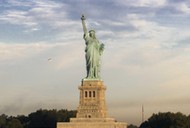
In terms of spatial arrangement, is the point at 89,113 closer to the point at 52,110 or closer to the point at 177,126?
the point at 177,126

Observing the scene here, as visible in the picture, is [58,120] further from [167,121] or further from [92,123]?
[92,123]

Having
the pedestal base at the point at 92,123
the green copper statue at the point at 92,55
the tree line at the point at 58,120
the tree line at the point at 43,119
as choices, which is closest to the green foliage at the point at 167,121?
the tree line at the point at 58,120

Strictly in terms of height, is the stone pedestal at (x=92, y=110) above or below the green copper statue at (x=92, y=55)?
below

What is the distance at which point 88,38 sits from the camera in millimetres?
72562

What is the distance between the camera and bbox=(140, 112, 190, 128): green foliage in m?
85.8

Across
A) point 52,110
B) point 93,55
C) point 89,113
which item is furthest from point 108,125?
point 52,110

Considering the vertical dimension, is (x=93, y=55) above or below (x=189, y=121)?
above

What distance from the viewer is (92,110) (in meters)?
70.8

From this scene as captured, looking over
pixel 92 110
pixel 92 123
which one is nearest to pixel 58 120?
pixel 92 110

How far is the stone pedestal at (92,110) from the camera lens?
6944cm

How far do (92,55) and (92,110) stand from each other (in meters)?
6.53

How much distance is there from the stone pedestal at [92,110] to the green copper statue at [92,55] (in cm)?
109

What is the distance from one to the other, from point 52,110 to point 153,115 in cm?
1828

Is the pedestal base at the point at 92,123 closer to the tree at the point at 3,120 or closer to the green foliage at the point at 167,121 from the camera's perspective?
the green foliage at the point at 167,121
